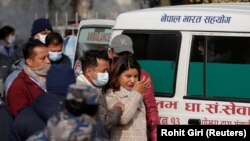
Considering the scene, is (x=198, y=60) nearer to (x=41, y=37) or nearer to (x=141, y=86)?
(x=141, y=86)

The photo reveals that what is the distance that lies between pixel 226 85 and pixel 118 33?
1154mm

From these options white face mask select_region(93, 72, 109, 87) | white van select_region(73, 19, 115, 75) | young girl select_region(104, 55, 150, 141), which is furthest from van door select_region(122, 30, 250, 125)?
white van select_region(73, 19, 115, 75)

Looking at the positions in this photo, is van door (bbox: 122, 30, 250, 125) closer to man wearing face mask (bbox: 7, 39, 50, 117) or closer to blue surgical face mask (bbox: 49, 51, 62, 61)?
blue surgical face mask (bbox: 49, 51, 62, 61)

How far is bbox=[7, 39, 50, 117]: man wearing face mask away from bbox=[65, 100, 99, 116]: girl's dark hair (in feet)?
6.48

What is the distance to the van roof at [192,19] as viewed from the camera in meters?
6.53

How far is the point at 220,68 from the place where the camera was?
21.7 feet

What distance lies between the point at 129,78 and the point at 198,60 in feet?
2.88

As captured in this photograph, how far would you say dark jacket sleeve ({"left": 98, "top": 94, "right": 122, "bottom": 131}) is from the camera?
570cm

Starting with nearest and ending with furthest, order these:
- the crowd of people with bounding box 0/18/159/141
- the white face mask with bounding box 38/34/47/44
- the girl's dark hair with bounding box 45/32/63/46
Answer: the crowd of people with bounding box 0/18/159/141
the girl's dark hair with bounding box 45/32/63/46
the white face mask with bounding box 38/34/47/44

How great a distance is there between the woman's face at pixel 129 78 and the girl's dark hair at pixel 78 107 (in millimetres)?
2169

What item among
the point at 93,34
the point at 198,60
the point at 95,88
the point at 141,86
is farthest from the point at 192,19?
the point at 93,34

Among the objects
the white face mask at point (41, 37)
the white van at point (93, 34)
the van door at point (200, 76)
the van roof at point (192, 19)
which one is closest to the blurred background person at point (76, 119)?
the van door at point (200, 76)

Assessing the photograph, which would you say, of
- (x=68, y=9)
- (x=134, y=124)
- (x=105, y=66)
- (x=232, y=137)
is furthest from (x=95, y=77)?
(x=68, y=9)

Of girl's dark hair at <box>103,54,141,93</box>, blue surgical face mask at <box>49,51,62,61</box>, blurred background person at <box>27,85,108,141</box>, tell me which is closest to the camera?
blurred background person at <box>27,85,108,141</box>
